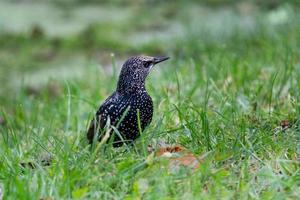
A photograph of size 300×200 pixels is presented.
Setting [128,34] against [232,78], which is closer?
[232,78]

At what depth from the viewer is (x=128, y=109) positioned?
14.2 ft

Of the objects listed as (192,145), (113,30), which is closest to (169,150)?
(192,145)

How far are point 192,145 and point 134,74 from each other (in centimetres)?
59

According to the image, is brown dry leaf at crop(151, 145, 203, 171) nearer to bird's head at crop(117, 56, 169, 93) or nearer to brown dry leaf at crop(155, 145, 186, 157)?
brown dry leaf at crop(155, 145, 186, 157)

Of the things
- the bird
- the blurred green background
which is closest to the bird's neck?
the bird

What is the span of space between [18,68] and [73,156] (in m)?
4.94

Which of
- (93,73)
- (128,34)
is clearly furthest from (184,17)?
(93,73)

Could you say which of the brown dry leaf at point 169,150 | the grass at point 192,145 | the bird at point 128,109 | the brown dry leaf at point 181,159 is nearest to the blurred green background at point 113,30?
the grass at point 192,145

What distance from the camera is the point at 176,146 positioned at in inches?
168

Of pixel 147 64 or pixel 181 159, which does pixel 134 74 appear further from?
pixel 181 159

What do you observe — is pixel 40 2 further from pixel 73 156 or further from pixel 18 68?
pixel 73 156

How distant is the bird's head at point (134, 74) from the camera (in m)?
4.56

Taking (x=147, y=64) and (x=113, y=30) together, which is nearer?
(x=147, y=64)

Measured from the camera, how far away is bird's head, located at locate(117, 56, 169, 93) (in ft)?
15.0
